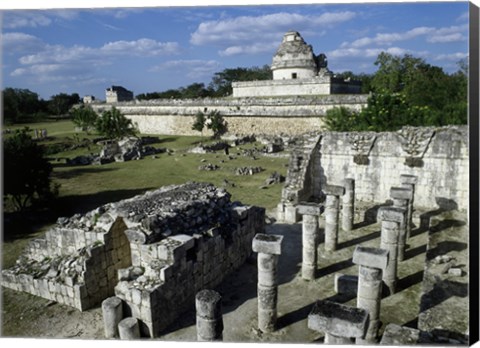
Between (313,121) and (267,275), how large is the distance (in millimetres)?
25607

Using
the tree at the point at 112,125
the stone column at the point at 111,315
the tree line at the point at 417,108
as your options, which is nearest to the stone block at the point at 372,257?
the stone column at the point at 111,315

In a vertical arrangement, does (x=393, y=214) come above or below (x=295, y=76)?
Answer: below

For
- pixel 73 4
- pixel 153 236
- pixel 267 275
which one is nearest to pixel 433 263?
pixel 267 275

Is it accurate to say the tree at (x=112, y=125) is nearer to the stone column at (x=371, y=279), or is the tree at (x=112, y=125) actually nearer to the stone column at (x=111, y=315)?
the stone column at (x=111, y=315)

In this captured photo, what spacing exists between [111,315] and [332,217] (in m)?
6.00

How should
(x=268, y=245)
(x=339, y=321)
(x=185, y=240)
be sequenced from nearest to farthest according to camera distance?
(x=339, y=321) < (x=268, y=245) < (x=185, y=240)

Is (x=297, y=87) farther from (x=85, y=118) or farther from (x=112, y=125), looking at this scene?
(x=85, y=118)

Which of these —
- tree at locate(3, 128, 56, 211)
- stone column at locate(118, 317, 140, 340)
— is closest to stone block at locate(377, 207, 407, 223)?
stone column at locate(118, 317, 140, 340)

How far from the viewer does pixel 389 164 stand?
13.4m

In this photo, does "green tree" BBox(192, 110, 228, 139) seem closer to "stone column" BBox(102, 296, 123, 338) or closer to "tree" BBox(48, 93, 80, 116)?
"stone column" BBox(102, 296, 123, 338)

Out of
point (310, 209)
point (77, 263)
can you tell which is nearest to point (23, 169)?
point (77, 263)

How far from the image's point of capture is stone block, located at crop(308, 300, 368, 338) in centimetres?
434

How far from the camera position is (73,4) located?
23.0 feet

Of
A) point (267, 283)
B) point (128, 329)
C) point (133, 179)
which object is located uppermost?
point (267, 283)
